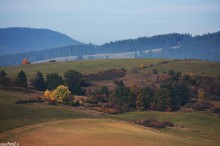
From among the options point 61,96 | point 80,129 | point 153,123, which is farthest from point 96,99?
point 80,129

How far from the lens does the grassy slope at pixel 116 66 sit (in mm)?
166625

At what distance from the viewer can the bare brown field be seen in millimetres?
53438

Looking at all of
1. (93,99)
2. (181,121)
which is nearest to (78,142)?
(181,121)

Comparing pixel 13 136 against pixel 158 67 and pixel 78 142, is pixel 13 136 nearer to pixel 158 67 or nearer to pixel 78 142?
pixel 78 142

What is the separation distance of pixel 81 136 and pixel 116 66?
4906 inches

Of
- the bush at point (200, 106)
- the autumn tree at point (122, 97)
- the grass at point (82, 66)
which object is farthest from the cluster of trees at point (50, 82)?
the bush at point (200, 106)

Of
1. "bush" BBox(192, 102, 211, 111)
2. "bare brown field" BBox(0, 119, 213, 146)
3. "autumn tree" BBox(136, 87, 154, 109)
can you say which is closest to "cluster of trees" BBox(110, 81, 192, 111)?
"autumn tree" BBox(136, 87, 154, 109)

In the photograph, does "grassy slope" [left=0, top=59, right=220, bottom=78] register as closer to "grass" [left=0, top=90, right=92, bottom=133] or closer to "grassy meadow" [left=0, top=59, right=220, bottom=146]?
"grassy meadow" [left=0, top=59, right=220, bottom=146]

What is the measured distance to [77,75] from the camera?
452 feet

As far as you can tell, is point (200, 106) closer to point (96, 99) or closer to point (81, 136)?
point (96, 99)

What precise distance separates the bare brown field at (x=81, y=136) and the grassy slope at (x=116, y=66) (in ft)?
318

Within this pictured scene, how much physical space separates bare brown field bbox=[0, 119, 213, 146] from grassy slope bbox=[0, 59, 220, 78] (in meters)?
97.1

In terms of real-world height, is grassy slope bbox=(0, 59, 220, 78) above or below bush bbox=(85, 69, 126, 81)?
above

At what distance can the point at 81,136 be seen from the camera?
5700cm
